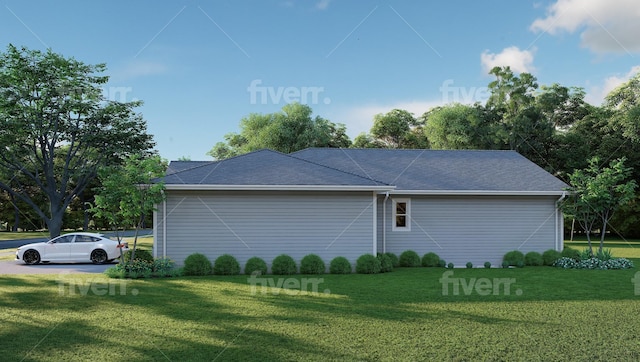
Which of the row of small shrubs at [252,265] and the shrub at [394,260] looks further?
the shrub at [394,260]

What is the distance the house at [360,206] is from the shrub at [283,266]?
42cm

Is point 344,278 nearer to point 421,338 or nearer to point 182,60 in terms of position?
point 421,338

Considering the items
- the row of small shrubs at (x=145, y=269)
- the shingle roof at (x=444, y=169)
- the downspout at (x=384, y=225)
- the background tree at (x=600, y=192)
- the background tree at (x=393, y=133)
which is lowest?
the row of small shrubs at (x=145, y=269)

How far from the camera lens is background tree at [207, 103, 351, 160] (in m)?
48.3

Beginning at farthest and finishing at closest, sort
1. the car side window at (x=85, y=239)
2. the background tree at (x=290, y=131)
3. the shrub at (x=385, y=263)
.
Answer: the background tree at (x=290, y=131) < the car side window at (x=85, y=239) < the shrub at (x=385, y=263)

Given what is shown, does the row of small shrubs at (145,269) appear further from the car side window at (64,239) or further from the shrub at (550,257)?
the shrub at (550,257)

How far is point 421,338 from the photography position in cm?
739

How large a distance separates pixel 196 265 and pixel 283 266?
8.82 feet

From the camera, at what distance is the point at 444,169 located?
63.8ft

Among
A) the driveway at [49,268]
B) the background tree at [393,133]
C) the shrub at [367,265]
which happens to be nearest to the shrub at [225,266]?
the shrub at [367,265]

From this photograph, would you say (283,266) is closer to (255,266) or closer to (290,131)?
(255,266)

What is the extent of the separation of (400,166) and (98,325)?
13.9 m

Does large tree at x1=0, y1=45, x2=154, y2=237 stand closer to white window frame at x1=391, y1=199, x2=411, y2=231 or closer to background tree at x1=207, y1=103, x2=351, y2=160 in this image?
white window frame at x1=391, y1=199, x2=411, y2=231

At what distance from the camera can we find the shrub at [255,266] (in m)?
14.3
